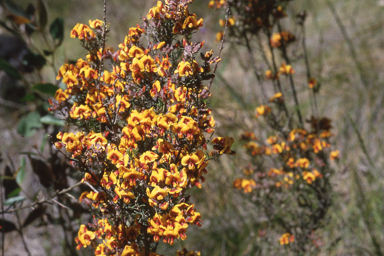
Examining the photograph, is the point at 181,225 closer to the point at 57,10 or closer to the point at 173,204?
the point at 173,204

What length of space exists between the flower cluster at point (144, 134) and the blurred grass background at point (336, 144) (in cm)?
75

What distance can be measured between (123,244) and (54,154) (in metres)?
0.76

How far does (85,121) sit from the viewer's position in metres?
1.12

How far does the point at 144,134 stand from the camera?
3.24ft

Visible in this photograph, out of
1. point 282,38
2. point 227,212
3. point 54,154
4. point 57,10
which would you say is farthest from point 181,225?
point 57,10

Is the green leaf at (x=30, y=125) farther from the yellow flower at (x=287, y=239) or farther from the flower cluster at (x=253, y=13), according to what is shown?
the yellow flower at (x=287, y=239)

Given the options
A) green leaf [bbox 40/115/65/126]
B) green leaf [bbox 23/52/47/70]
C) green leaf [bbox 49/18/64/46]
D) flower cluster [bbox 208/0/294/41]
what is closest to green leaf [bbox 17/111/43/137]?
green leaf [bbox 40/115/65/126]

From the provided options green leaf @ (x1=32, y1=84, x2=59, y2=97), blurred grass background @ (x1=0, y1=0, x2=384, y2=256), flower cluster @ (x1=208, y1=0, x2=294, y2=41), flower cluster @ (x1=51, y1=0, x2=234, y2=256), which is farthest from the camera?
blurred grass background @ (x1=0, y1=0, x2=384, y2=256)

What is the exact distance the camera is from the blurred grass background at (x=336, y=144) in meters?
2.21

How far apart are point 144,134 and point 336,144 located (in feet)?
7.16

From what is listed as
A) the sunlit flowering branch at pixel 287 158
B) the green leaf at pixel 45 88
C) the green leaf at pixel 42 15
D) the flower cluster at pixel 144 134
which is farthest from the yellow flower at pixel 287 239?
the green leaf at pixel 42 15

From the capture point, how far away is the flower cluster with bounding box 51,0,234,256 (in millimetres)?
936

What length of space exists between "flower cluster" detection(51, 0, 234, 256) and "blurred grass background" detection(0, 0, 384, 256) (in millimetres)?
747

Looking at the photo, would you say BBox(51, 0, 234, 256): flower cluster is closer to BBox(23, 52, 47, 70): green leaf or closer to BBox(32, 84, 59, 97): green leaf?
BBox(32, 84, 59, 97): green leaf
